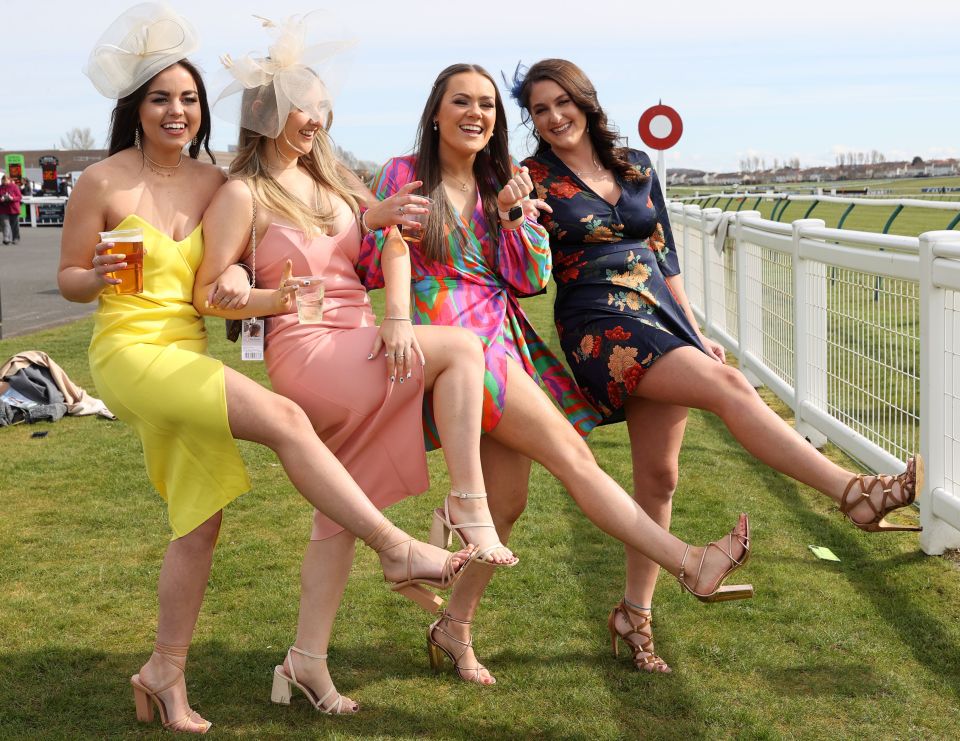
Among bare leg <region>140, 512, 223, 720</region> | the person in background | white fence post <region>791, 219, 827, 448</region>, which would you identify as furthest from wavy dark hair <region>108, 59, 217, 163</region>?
the person in background

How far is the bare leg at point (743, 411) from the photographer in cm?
322

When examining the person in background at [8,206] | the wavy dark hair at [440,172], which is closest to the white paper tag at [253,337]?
the wavy dark hair at [440,172]

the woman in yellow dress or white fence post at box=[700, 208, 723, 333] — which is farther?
white fence post at box=[700, 208, 723, 333]

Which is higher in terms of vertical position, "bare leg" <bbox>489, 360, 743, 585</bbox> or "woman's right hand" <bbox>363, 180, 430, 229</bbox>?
"woman's right hand" <bbox>363, 180, 430, 229</bbox>

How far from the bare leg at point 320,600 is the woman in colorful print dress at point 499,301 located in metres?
0.47

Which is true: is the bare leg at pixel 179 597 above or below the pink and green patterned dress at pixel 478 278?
below

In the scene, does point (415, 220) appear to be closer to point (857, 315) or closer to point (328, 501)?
point (328, 501)

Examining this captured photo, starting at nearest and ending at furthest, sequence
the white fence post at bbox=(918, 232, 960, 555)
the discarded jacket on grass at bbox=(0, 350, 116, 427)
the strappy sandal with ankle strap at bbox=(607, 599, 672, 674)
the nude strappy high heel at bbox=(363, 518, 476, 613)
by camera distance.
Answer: the nude strappy high heel at bbox=(363, 518, 476, 613) → the strappy sandal with ankle strap at bbox=(607, 599, 672, 674) → the white fence post at bbox=(918, 232, 960, 555) → the discarded jacket on grass at bbox=(0, 350, 116, 427)

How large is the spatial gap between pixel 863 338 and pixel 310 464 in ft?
11.5

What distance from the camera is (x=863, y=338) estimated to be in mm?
5660

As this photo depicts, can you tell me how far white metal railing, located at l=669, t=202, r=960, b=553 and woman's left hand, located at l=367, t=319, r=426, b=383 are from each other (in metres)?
2.21

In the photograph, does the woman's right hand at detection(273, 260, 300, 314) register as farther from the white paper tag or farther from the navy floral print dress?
the navy floral print dress

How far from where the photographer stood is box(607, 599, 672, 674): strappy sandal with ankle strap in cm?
375

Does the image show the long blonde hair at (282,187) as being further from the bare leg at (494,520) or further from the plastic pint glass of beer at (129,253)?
the bare leg at (494,520)
